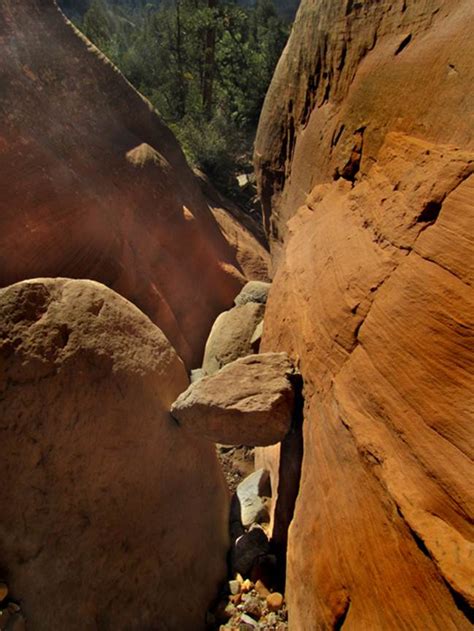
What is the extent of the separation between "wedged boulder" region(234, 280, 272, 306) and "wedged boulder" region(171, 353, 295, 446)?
2.68 m

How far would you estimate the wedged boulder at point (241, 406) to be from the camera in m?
2.78

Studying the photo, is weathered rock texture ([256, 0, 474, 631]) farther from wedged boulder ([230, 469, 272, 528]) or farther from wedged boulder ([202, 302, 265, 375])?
wedged boulder ([202, 302, 265, 375])

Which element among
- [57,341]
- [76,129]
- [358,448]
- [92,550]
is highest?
[76,129]

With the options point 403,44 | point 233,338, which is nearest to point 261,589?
point 233,338

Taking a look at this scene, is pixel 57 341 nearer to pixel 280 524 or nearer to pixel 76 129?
pixel 280 524

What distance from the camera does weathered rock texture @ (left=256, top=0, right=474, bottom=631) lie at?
169 centimetres

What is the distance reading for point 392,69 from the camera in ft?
9.30

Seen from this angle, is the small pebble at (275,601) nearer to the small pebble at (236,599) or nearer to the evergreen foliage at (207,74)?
the small pebble at (236,599)

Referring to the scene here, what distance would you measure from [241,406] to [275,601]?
114cm

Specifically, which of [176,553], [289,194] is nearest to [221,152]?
[289,194]

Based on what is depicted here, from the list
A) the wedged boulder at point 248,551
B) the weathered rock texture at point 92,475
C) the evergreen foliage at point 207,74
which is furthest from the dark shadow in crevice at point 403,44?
the evergreen foliage at point 207,74

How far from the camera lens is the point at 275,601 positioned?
2664 mm

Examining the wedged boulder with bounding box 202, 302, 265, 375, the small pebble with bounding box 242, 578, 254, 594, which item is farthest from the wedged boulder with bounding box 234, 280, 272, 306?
the small pebble with bounding box 242, 578, 254, 594

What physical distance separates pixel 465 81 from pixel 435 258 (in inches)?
38.2
